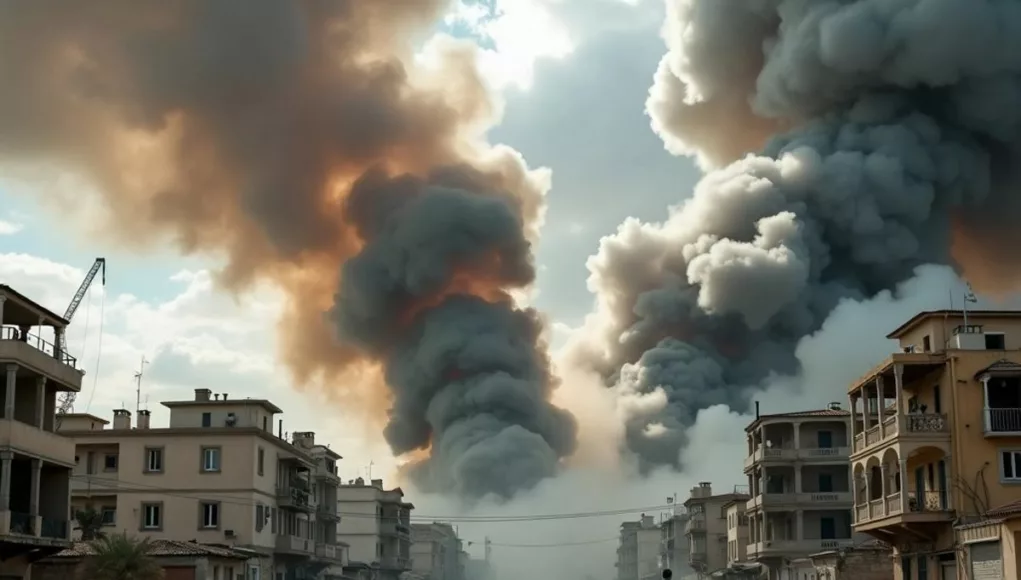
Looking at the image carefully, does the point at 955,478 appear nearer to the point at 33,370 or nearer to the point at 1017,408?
the point at 1017,408

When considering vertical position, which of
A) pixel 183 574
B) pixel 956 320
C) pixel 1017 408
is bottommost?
pixel 183 574

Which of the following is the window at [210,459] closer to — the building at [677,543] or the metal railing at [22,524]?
the metal railing at [22,524]

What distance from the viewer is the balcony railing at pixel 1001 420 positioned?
48.7m

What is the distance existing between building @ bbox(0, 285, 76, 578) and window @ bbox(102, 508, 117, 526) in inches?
1143

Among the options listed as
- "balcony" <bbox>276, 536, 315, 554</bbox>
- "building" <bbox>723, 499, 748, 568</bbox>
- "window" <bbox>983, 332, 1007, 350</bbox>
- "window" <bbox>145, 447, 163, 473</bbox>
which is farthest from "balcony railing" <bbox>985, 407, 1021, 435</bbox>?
"building" <bbox>723, 499, 748, 568</bbox>

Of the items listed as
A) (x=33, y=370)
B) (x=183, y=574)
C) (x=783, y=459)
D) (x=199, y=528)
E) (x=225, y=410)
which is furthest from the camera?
(x=783, y=459)

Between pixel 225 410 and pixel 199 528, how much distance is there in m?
8.40

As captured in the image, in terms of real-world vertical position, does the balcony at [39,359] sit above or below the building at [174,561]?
above

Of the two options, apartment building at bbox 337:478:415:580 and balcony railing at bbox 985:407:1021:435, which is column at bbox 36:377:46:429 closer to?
balcony railing at bbox 985:407:1021:435

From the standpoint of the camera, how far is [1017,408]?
161 ft

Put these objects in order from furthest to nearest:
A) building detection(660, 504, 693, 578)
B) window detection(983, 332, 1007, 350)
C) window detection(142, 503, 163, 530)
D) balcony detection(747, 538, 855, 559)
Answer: building detection(660, 504, 693, 578)
balcony detection(747, 538, 855, 559)
window detection(142, 503, 163, 530)
window detection(983, 332, 1007, 350)

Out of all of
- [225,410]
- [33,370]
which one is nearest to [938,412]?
[33,370]

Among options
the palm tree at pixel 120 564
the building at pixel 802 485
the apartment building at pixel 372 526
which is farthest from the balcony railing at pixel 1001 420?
the apartment building at pixel 372 526

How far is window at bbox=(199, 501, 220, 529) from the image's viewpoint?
7900cm
